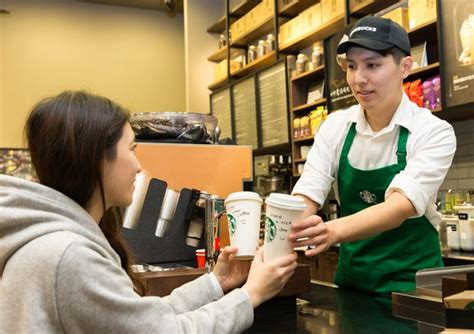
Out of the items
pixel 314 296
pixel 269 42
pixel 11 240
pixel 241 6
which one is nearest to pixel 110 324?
pixel 11 240

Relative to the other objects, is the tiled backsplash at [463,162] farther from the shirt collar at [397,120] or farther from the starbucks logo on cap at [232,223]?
the starbucks logo on cap at [232,223]

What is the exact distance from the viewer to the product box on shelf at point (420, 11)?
3141 millimetres

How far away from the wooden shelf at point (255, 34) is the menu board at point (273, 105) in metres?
0.57

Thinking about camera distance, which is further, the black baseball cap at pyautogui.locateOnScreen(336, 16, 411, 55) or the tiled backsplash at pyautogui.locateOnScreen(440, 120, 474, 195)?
the tiled backsplash at pyautogui.locateOnScreen(440, 120, 474, 195)

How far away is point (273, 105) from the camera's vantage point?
501 cm

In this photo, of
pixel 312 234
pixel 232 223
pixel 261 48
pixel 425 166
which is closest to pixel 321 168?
pixel 425 166

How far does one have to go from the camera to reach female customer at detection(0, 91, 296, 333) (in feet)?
2.32

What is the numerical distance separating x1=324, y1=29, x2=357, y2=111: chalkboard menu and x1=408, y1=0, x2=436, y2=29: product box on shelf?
0.66 metres

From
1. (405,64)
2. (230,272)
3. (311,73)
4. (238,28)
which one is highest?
(238,28)

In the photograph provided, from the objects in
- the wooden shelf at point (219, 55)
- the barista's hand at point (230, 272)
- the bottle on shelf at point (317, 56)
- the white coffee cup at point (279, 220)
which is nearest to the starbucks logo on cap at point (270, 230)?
the white coffee cup at point (279, 220)

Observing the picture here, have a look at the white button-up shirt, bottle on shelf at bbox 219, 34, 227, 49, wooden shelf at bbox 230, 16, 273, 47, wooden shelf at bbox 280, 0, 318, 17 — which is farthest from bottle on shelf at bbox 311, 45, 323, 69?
the white button-up shirt

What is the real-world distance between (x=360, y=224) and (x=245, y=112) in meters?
4.34

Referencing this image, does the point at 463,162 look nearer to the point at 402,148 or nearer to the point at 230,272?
the point at 402,148

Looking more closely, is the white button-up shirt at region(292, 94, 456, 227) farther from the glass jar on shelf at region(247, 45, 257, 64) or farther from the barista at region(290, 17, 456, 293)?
the glass jar on shelf at region(247, 45, 257, 64)
